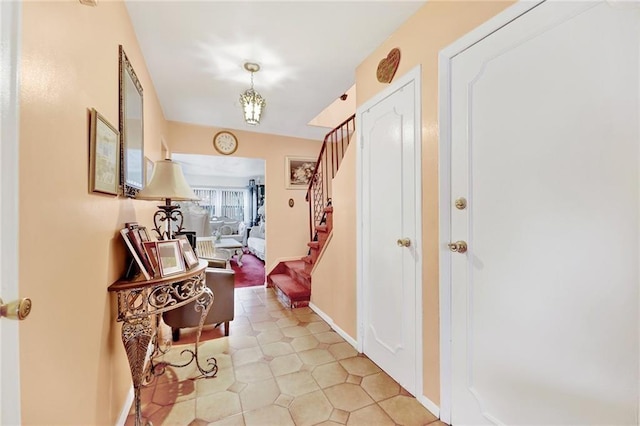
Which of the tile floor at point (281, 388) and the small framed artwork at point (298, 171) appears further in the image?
the small framed artwork at point (298, 171)

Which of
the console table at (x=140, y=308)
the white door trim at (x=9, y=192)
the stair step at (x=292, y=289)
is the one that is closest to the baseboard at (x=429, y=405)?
the console table at (x=140, y=308)

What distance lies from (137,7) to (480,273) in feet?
8.12

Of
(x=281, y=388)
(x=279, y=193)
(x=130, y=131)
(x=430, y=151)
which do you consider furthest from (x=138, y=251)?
(x=279, y=193)

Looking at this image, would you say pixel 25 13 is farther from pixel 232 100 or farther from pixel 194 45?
pixel 232 100

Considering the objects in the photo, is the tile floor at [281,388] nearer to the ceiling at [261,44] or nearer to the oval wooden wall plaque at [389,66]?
the oval wooden wall plaque at [389,66]

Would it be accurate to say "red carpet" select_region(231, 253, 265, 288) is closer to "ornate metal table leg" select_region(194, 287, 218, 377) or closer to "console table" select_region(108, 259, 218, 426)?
"ornate metal table leg" select_region(194, 287, 218, 377)

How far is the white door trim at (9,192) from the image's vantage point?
0.56m

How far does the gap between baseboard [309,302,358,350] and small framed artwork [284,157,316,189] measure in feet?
6.77

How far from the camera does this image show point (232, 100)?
3049 millimetres

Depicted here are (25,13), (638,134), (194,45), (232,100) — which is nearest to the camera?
(25,13)

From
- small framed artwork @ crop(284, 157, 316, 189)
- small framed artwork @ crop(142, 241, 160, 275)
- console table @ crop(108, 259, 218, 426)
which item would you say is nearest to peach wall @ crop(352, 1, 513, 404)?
console table @ crop(108, 259, 218, 426)

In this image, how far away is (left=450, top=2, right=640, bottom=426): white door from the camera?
0.90m

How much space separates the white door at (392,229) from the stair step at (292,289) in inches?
50.3

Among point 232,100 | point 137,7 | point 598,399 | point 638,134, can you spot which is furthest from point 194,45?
point 598,399
